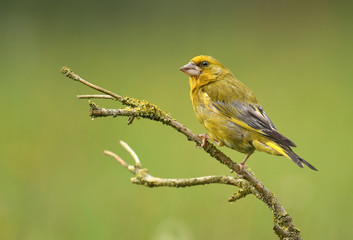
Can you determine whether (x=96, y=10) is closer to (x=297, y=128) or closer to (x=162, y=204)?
(x=297, y=128)

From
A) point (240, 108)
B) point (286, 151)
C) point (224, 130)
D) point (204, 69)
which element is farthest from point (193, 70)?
point (286, 151)

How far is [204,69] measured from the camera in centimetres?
313

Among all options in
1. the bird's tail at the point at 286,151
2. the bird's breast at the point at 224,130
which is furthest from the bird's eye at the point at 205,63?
the bird's tail at the point at 286,151

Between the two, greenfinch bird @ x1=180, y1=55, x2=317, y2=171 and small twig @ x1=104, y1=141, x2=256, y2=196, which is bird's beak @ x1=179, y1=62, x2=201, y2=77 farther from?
small twig @ x1=104, y1=141, x2=256, y2=196

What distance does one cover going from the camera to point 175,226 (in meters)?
3.23

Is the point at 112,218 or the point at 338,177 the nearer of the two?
the point at 112,218

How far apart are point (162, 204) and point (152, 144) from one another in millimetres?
2135

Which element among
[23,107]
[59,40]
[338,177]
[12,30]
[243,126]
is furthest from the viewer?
[59,40]

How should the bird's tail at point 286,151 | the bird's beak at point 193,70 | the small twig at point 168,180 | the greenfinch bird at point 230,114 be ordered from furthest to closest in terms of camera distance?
the bird's beak at point 193,70, the greenfinch bird at point 230,114, the bird's tail at point 286,151, the small twig at point 168,180

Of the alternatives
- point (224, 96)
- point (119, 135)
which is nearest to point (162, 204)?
point (224, 96)

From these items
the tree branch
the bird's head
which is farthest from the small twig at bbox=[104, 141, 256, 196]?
the bird's head

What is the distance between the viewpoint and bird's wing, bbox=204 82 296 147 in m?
2.74

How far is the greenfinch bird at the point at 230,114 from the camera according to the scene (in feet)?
8.54

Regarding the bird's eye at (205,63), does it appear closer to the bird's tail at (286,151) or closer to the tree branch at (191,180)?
the bird's tail at (286,151)
